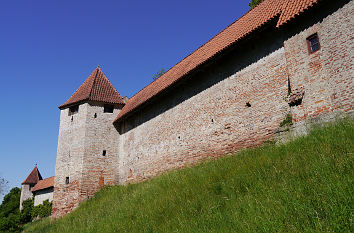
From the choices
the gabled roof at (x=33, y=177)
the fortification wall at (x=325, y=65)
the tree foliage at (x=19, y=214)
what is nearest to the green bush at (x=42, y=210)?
the tree foliage at (x=19, y=214)

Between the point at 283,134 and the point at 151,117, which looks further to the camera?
the point at 151,117

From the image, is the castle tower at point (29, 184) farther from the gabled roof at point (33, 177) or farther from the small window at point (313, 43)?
the small window at point (313, 43)

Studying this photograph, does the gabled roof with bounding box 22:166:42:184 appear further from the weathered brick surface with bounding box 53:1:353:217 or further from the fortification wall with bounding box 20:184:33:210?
the weathered brick surface with bounding box 53:1:353:217

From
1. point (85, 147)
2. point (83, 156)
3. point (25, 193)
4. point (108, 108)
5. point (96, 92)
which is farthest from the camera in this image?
point (25, 193)

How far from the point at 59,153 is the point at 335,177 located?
1893cm

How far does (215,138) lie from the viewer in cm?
1168

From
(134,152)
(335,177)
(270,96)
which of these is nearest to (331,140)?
(335,177)

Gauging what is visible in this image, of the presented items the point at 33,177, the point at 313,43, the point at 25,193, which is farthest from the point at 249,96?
the point at 33,177

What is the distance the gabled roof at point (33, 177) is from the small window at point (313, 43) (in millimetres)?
49116

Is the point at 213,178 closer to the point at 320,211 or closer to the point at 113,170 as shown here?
the point at 320,211

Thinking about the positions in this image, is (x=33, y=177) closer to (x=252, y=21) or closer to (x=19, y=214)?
(x=19, y=214)

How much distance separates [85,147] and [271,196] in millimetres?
16022

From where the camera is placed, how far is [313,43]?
8.33 metres

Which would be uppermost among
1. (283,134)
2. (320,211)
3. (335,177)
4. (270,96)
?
(270,96)
